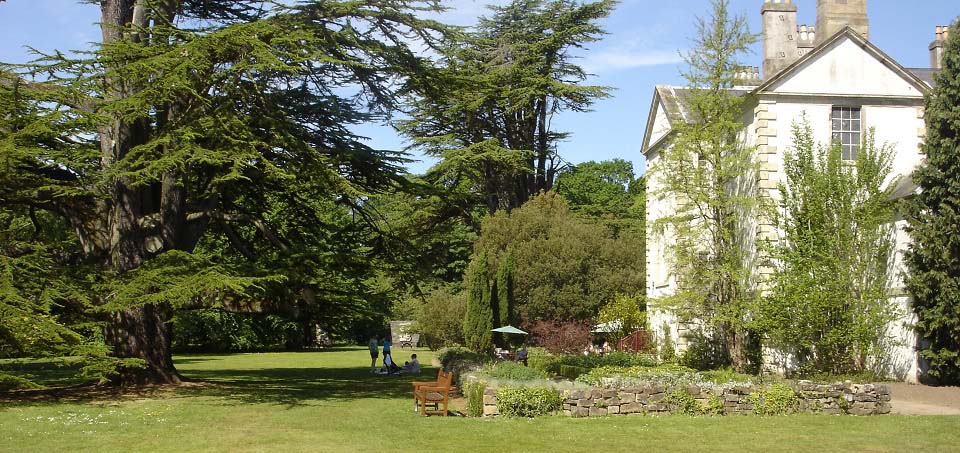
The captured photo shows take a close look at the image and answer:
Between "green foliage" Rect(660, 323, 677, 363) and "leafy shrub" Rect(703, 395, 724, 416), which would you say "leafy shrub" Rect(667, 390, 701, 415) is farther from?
"green foliage" Rect(660, 323, 677, 363)

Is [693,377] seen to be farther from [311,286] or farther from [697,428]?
[311,286]

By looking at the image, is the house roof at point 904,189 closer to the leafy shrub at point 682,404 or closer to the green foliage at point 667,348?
the green foliage at point 667,348

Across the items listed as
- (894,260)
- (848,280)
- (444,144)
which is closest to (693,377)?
(848,280)

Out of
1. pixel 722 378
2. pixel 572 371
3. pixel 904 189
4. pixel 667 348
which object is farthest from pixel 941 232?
pixel 667 348

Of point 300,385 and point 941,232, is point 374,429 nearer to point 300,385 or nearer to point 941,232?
point 300,385

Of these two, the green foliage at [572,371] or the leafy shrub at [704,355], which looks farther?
the leafy shrub at [704,355]

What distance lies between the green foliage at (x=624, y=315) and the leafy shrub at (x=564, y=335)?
36.1 inches

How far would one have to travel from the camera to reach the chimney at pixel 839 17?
24234 millimetres

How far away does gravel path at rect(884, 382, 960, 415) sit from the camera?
632 inches

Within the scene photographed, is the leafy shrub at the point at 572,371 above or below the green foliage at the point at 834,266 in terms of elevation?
below

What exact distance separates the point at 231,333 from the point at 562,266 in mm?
22566

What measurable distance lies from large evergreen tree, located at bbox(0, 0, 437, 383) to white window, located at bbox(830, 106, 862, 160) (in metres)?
11.4

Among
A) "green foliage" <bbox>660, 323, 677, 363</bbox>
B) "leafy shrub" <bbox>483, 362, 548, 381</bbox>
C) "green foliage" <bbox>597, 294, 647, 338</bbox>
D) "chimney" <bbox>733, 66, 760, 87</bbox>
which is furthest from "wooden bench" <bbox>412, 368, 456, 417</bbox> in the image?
"green foliage" <bbox>597, 294, 647, 338</bbox>

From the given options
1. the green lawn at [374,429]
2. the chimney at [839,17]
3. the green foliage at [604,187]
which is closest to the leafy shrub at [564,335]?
the chimney at [839,17]
